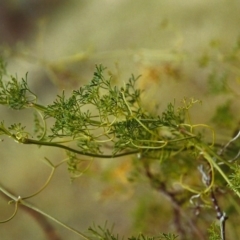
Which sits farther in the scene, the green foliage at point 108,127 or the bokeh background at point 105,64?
the bokeh background at point 105,64

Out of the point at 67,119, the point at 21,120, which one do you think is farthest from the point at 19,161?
the point at 67,119

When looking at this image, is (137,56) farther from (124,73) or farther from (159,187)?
(159,187)

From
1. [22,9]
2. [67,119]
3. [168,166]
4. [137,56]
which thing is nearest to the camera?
[67,119]

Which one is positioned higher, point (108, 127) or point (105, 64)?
point (105, 64)

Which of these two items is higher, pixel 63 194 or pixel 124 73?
pixel 124 73

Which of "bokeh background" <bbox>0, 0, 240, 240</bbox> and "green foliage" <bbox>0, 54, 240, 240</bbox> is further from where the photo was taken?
"bokeh background" <bbox>0, 0, 240, 240</bbox>

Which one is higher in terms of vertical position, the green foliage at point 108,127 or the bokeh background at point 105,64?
the bokeh background at point 105,64

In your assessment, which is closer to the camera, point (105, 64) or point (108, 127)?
point (108, 127)

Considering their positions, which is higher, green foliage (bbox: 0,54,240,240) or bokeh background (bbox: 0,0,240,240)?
bokeh background (bbox: 0,0,240,240)
